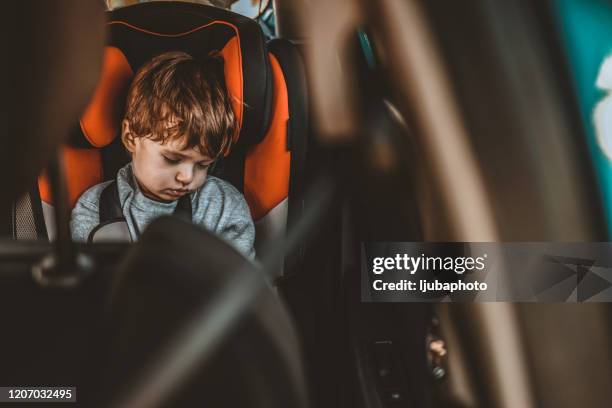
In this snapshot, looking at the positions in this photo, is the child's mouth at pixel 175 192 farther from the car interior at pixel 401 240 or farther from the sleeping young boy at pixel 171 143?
the car interior at pixel 401 240

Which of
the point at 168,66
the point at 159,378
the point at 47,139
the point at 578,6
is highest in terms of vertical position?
the point at 168,66

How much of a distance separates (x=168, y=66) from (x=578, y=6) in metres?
0.47

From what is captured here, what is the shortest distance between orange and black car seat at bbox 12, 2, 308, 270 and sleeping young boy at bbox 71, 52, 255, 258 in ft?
0.04

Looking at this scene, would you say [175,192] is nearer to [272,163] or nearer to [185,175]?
[185,175]

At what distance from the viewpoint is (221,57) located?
69cm

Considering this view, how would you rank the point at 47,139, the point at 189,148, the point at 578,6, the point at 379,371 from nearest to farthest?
the point at 47,139 < the point at 578,6 < the point at 189,148 < the point at 379,371

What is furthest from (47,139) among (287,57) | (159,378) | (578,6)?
(287,57)

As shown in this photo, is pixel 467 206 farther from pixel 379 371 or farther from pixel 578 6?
pixel 379 371

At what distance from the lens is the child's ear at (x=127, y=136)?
66cm

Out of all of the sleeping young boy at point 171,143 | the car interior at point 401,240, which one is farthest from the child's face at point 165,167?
the car interior at point 401,240

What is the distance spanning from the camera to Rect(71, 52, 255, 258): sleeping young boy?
0.66m

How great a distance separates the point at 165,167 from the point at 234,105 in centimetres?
12

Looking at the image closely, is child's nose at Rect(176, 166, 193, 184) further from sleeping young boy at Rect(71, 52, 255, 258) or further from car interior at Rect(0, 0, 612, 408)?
car interior at Rect(0, 0, 612, 408)

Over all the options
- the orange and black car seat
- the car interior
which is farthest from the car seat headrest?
the car interior
